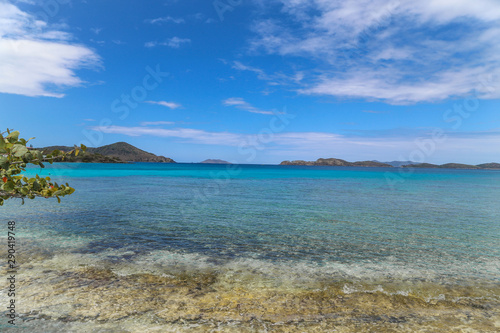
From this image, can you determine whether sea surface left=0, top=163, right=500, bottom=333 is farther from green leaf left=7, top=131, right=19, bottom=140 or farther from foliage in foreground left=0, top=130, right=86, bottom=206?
green leaf left=7, top=131, right=19, bottom=140

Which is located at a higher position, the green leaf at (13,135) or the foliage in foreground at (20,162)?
the green leaf at (13,135)

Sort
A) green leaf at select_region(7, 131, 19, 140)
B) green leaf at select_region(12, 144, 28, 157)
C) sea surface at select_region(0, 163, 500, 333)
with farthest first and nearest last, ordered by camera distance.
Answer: sea surface at select_region(0, 163, 500, 333), green leaf at select_region(7, 131, 19, 140), green leaf at select_region(12, 144, 28, 157)

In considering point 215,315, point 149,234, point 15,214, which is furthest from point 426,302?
point 15,214

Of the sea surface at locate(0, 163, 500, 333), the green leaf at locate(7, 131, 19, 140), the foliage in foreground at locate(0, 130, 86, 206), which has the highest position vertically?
the green leaf at locate(7, 131, 19, 140)

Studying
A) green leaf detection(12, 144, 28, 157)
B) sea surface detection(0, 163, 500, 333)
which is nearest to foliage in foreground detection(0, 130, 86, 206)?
green leaf detection(12, 144, 28, 157)

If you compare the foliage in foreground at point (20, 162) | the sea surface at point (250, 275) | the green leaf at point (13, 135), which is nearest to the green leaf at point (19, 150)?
the foliage in foreground at point (20, 162)

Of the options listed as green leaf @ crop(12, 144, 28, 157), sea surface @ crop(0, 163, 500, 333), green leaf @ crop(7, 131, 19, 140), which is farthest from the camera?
sea surface @ crop(0, 163, 500, 333)

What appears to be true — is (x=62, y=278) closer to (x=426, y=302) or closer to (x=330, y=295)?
(x=330, y=295)

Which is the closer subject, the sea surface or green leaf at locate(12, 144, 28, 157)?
green leaf at locate(12, 144, 28, 157)

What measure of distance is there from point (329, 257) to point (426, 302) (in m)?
4.80

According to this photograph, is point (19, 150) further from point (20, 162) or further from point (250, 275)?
point (250, 275)

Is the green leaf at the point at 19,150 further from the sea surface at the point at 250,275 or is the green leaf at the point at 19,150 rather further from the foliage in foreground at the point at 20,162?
the sea surface at the point at 250,275

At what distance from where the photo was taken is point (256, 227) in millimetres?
19375

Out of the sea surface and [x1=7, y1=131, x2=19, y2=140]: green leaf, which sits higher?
[x1=7, y1=131, x2=19, y2=140]: green leaf
